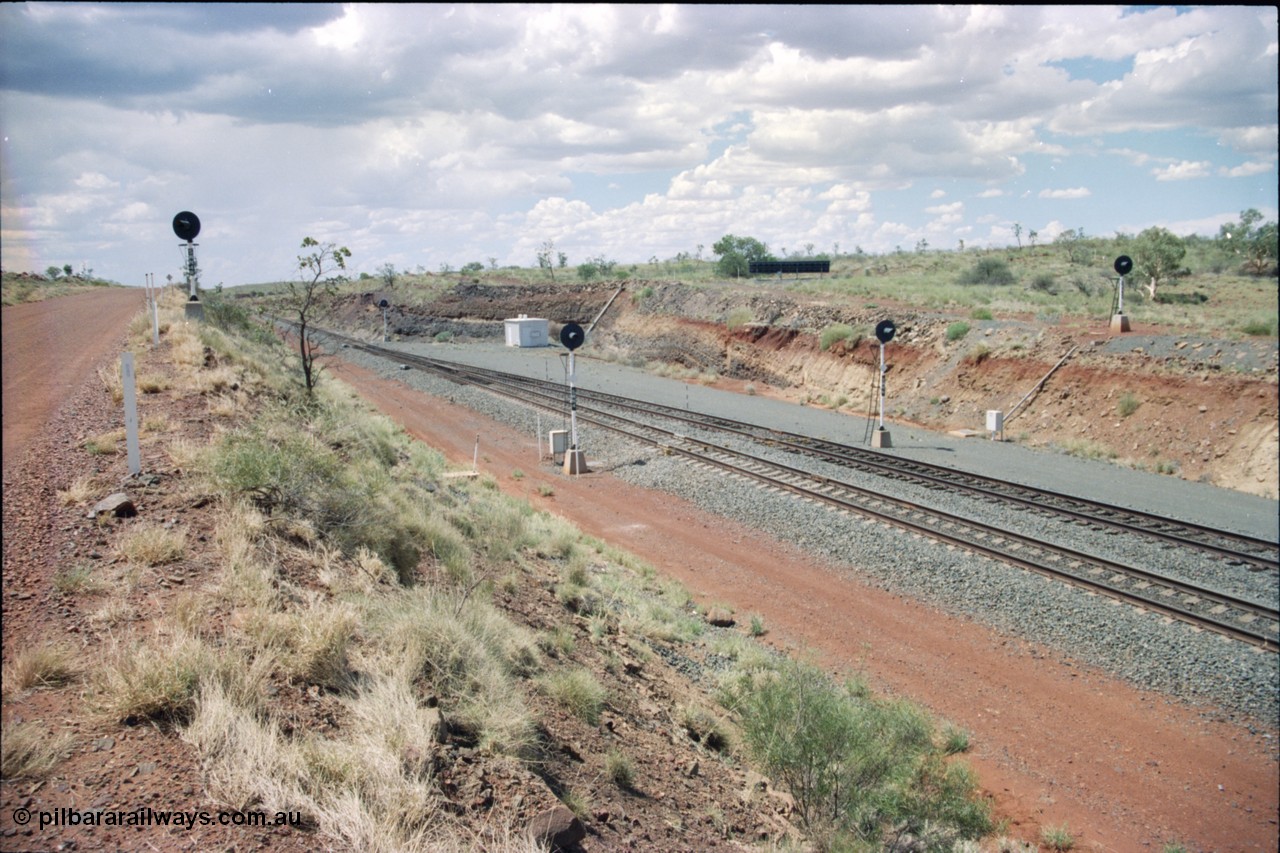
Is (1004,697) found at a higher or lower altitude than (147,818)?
lower

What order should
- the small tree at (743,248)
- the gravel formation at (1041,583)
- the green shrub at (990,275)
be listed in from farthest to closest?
1. the small tree at (743,248)
2. the green shrub at (990,275)
3. the gravel formation at (1041,583)

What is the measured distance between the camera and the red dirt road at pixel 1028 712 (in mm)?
9008

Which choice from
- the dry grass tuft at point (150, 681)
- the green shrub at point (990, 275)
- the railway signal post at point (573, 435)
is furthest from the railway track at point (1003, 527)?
the green shrub at point (990, 275)

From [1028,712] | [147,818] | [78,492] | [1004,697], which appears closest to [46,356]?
[78,492]

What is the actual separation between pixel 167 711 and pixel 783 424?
25928mm

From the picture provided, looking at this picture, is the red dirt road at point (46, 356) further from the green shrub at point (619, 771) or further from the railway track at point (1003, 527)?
the railway track at point (1003, 527)

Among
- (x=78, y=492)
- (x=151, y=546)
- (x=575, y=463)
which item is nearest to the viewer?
(x=151, y=546)

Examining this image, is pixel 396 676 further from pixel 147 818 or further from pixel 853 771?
pixel 853 771

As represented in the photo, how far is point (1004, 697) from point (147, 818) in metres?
10.2

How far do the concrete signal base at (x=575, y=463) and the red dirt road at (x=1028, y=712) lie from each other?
Answer: 6.04 metres

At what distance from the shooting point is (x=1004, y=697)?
37.0 ft

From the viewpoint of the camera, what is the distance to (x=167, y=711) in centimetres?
525

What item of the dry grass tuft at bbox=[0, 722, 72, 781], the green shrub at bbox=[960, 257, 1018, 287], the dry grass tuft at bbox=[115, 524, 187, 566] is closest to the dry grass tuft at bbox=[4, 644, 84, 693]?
the dry grass tuft at bbox=[0, 722, 72, 781]

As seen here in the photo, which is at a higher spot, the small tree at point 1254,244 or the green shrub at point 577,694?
the small tree at point 1254,244
